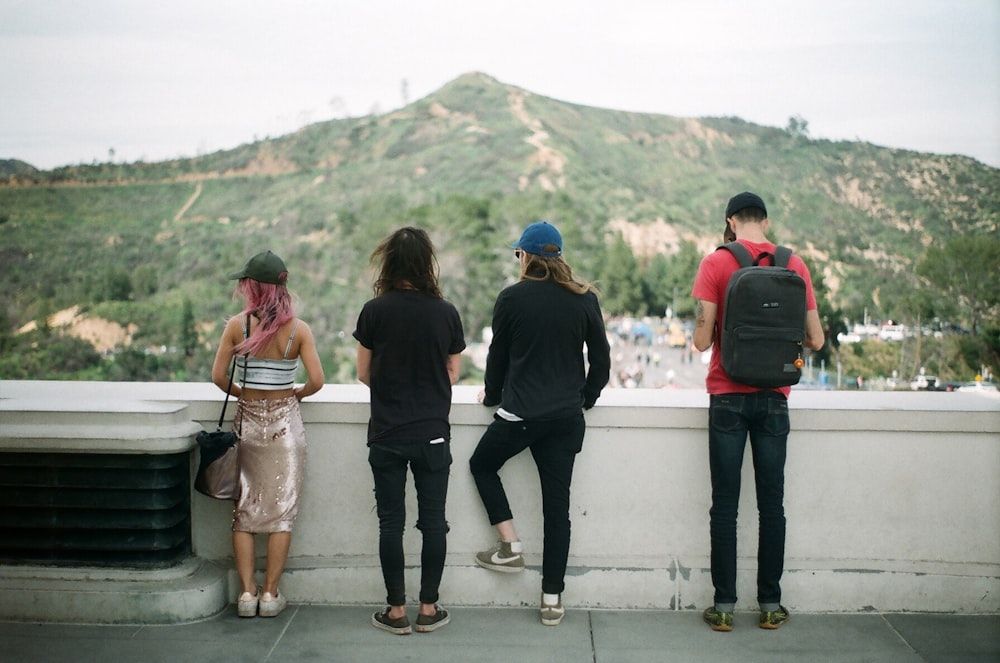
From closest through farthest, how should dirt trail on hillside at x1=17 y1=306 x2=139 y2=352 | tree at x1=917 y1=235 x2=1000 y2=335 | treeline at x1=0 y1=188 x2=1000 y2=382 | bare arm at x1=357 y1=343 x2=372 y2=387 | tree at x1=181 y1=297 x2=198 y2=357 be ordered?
bare arm at x1=357 y1=343 x2=372 y2=387
tree at x1=917 y1=235 x2=1000 y2=335
treeline at x1=0 y1=188 x2=1000 y2=382
tree at x1=181 y1=297 x2=198 y2=357
dirt trail on hillside at x1=17 y1=306 x2=139 y2=352

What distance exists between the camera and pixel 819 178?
10825 cm

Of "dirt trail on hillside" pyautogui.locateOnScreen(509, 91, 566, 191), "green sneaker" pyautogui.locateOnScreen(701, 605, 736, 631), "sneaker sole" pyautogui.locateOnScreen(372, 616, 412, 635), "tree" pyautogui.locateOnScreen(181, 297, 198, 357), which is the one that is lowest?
"tree" pyautogui.locateOnScreen(181, 297, 198, 357)

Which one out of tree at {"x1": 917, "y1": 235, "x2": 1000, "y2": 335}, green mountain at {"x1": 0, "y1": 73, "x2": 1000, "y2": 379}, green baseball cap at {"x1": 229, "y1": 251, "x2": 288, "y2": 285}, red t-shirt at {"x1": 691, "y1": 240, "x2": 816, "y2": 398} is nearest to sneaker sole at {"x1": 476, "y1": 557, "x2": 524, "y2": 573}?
red t-shirt at {"x1": 691, "y1": 240, "x2": 816, "y2": 398}

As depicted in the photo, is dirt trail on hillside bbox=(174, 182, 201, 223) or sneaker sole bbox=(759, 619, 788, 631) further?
dirt trail on hillside bbox=(174, 182, 201, 223)

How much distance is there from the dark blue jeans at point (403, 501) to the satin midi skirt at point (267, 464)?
0.39m

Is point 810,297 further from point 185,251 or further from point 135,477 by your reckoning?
point 185,251

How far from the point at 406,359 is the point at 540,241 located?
0.66m

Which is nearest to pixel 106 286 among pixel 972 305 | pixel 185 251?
pixel 185 251

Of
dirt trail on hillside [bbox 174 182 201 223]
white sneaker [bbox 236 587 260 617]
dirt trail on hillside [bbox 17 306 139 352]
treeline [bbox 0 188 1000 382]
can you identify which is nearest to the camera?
white sneaker [bbox 236 587 260 617]

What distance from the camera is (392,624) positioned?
362 cm

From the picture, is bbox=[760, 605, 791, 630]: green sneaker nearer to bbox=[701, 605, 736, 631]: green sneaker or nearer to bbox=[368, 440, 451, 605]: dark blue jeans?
bbox=[701, 605, 736, 631]: green sneaker

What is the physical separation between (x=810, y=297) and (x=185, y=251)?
101 meters

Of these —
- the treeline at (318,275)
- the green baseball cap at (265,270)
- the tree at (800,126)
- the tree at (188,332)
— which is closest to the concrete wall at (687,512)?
the green baseball cap at (265,270)

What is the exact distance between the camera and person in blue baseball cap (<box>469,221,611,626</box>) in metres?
3.46
